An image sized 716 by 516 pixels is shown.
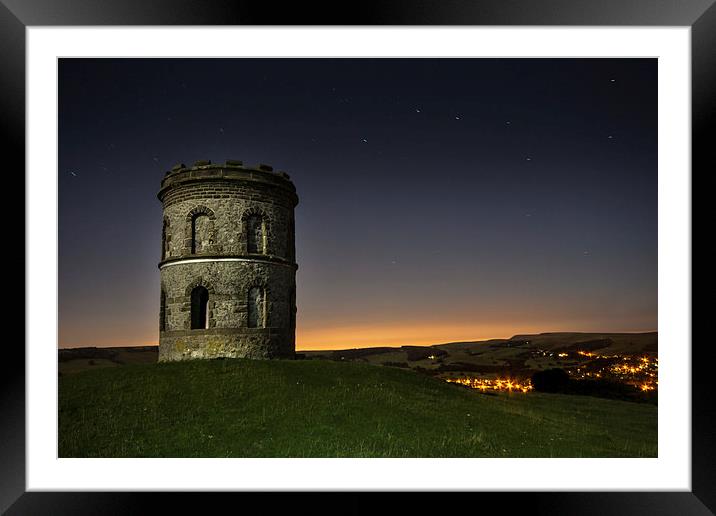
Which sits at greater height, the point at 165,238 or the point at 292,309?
the point at 165,238

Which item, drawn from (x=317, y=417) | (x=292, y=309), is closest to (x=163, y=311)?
(x=292, y=309)

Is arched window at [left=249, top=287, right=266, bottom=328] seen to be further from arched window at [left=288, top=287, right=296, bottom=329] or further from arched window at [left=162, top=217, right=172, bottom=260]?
arched window at [left=162, top=217, right=172, bottom=260]

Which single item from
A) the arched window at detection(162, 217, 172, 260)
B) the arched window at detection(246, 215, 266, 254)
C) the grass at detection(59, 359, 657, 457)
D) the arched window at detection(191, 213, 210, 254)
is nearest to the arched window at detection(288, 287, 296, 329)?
the arched window at detection(246, 215, 266, 254)

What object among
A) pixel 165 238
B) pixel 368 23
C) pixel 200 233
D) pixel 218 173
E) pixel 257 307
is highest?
pixel 218 173

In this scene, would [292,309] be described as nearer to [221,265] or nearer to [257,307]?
[257,307]

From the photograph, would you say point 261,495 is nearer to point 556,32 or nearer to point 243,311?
point 556,32

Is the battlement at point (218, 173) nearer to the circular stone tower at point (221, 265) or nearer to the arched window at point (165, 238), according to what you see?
the circular stone tower at point (221, 265)
